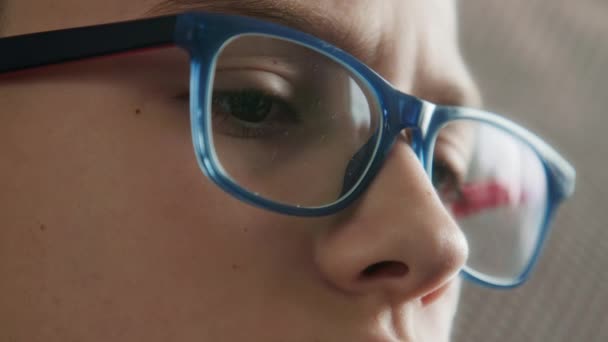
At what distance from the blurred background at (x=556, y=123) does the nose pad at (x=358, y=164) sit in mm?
493

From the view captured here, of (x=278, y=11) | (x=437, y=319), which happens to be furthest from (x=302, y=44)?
(x=437, y=319)

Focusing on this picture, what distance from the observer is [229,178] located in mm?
420

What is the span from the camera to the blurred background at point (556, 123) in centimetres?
88

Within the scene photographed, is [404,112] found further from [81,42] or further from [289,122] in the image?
[81,42]

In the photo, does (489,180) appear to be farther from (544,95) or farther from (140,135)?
(140,135)

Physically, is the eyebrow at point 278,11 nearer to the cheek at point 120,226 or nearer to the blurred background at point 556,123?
the cheek at point 120,226

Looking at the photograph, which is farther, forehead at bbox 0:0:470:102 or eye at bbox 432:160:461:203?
eye at bbox 432:160:461:203

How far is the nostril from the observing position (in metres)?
0.44

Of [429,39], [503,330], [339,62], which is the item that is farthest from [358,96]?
[503,330]

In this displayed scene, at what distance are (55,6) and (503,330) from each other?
720mm

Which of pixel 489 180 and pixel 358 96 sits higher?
pixel 358 96

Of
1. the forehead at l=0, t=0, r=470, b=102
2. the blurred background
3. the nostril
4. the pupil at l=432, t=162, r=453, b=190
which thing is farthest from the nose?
the blurred background

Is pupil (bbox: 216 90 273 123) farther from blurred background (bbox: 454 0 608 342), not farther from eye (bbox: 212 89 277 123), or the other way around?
blurred background (bbox: 454 0 608 342)

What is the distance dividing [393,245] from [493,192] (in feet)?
1.39
